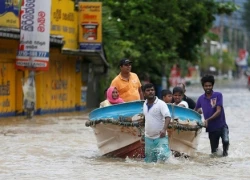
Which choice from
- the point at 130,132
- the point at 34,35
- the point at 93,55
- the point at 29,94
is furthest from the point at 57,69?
the point at 130,132

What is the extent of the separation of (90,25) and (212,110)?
1676cm

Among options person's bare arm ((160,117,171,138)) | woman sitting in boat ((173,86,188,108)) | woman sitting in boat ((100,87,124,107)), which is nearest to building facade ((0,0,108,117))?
woman sitting in boat ((100,87,124,107))

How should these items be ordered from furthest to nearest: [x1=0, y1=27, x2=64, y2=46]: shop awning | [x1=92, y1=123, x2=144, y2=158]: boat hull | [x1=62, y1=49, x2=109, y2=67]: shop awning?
[x1=62, y1=49, x2=109, y2=67]: shop awning → [x1=0, y1=27, x2=64, y2=46]: shop awning → [x1=92, y1=123, x2=144, y2=158]: boat hull

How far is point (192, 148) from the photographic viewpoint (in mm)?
15422

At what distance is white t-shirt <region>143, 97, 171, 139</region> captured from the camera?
13445 mm

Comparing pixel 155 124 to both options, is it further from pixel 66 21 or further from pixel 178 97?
pixel 66 21

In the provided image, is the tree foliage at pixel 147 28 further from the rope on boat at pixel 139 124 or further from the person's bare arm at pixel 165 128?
the person's bare arm at pixel 165 128

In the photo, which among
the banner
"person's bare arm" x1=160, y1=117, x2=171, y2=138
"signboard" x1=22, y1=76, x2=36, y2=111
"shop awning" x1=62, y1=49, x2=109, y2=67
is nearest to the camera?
"person's bare arm" x1=160, y1=117, x2=171, y2=138

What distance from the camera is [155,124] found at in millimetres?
13547

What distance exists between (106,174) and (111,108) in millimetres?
1887

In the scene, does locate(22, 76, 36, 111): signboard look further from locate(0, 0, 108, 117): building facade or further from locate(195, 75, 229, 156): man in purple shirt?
locate(195, 75, 229, 156): man in purple shirt

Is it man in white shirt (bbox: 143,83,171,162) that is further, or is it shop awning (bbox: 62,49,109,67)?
shop awning (bbox: 62,49,109,67)

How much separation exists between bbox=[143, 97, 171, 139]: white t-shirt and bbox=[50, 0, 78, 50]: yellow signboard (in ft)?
52.9

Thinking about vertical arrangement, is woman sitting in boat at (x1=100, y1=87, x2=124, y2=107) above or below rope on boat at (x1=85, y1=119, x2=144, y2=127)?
above
